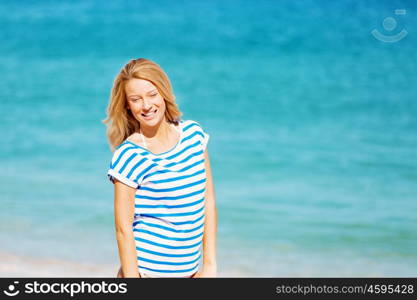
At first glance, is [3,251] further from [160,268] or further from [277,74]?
[277,74]

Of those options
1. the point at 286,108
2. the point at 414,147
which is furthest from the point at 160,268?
the point at 286,108

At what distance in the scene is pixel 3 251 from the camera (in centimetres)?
693

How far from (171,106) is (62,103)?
8173mm

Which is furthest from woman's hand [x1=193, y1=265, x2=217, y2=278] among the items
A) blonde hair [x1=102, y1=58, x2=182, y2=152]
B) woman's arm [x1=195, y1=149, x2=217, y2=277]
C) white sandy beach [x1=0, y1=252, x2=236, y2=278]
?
white sandy beach [x1=0, y1=252, x2=236, y2=278]

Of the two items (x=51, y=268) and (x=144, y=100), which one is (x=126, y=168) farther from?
(x=51, y=268)

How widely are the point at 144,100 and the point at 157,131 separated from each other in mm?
159

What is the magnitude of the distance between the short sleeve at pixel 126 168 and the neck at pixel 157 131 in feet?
0.47

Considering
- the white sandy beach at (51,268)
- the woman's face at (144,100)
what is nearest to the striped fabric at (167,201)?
the woman's face at (144,100)

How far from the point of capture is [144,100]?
3.25 m

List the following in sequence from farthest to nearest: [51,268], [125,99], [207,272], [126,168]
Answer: [51,268] < [207,272] < [125,99] < [126,168]

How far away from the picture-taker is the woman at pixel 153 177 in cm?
323

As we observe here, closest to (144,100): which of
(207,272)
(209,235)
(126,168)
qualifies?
(126,168)

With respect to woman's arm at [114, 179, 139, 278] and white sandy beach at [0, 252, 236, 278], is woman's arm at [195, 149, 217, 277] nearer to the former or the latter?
woman's arm at [114, 179, 139, 278]

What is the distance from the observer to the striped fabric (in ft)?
10.6
